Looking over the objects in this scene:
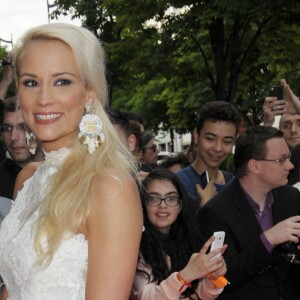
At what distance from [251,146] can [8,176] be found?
6.09 feet

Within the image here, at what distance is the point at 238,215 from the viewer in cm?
408

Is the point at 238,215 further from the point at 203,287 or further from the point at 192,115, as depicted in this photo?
the point at 192,115

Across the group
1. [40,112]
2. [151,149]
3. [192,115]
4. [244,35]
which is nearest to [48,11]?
[192,115]

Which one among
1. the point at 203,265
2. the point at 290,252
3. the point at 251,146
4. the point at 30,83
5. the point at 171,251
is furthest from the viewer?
the point at 251,146

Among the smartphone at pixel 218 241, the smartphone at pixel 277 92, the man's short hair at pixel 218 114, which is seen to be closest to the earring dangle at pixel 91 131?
the smartphone at pixel 218 241

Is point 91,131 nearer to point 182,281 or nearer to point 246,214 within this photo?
point 182,281

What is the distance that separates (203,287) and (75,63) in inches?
67.7

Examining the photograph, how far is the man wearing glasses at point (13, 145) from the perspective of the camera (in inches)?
187

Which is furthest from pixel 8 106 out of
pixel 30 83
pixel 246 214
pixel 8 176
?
pixel 30 83

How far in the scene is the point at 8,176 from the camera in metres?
4.72

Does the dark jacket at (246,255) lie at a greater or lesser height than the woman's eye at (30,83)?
lesser

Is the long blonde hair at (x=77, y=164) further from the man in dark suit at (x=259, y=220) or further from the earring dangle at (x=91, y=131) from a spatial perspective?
the man in dark suit at (x=259, y=220)

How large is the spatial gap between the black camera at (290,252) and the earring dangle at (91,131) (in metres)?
1.96

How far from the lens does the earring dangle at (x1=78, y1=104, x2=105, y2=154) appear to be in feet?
7.52
